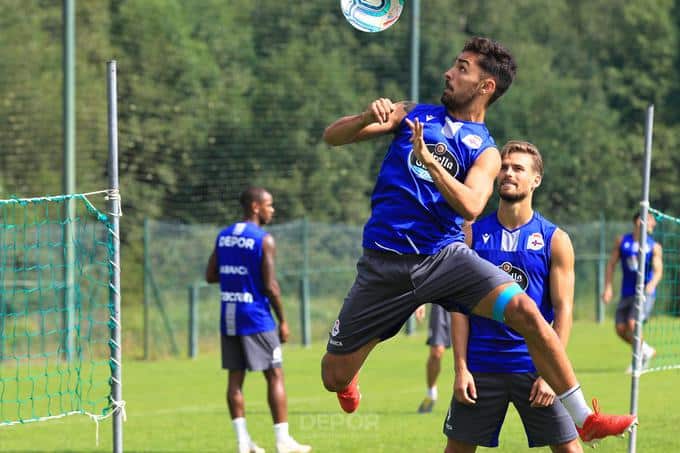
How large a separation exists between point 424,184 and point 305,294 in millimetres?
16937

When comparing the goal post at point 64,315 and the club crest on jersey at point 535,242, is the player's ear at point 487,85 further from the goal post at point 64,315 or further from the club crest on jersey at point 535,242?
the goal post at point 64,315

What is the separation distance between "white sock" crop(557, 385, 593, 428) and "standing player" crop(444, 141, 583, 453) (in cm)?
13

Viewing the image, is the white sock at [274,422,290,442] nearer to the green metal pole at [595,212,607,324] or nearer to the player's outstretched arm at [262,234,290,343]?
the player's outstretched arm at [262,234,290,343]

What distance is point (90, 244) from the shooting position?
21953 millimetres

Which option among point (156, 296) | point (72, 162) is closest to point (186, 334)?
point (156, 296)

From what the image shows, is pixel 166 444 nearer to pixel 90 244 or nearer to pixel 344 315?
pixel 344 315

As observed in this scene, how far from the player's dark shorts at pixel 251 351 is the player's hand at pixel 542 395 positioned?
428cm

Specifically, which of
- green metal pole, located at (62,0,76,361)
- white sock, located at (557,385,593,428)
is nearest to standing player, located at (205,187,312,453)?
white sock, located at (557,385,593,428)

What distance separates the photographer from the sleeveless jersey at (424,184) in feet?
20.4

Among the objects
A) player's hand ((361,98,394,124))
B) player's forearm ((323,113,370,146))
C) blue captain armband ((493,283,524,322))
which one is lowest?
blue captain armband ((493,283,524,322))

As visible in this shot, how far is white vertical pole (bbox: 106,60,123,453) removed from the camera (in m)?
6.68

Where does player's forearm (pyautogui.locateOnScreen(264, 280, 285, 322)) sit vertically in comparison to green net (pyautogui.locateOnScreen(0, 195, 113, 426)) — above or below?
above

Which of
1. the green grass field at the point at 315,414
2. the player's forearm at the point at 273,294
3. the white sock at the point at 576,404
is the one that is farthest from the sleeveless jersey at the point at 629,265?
the white sock at the point at 576,404

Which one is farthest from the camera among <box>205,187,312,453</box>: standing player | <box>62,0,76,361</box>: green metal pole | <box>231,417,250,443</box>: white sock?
<box>62,0,76,361</box>: green metal pole
